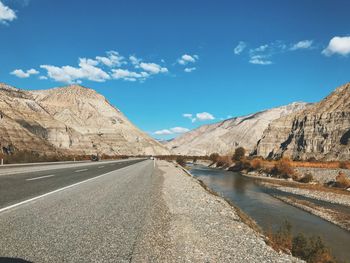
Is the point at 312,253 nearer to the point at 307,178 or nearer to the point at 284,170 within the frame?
the point at 307,178

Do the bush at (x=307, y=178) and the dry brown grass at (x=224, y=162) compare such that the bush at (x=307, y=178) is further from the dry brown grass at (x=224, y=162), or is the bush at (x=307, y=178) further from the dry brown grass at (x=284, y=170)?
the dry brown grass at (x=224, y=162)

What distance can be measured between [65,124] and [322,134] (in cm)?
7950

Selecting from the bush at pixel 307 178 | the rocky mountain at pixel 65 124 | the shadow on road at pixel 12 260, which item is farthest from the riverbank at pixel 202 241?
the rocky mountain at pixel 65 124

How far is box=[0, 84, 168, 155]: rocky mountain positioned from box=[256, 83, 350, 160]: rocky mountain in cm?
5961

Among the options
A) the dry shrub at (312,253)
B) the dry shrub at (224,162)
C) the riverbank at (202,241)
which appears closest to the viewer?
the riverbank at (202,241)

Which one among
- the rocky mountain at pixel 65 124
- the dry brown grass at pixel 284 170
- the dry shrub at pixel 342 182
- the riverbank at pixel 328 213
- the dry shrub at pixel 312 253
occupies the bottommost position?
the riverbank at pixel 328 213

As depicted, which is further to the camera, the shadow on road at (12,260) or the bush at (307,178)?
the bush at (307,178)

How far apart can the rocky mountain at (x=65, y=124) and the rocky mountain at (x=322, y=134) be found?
59.6 m

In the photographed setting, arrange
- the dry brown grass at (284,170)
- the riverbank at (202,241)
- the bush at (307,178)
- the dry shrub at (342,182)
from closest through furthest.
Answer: the riverbank at (202,241) → the dry shrub at (342,182) → the bush at (307,178) → the dry brown grass at (284,170)

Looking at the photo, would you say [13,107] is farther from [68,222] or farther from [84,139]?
[68,222]

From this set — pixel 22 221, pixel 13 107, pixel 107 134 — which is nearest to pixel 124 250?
pixel 22 221

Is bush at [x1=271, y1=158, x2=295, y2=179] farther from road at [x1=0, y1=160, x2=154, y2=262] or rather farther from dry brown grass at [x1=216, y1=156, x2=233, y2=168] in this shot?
road at [x1=0, y1=160, x2=154, y2=262]

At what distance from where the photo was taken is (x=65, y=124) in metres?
105

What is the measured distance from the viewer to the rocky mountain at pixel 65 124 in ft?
213
